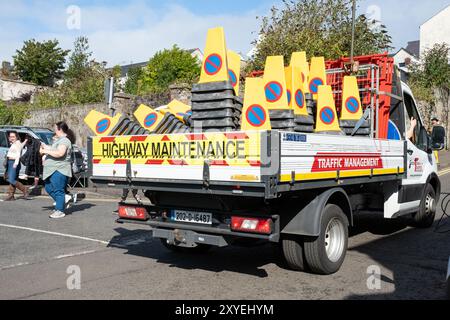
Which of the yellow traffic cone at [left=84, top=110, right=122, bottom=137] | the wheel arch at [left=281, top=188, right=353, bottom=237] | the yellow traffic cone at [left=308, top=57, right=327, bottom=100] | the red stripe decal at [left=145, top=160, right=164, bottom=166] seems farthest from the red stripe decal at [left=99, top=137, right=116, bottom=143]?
the yellow traffic cone at [left=308, top=57, right=327, bottom=100]

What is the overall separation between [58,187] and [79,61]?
655 inches

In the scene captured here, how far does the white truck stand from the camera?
4.56m

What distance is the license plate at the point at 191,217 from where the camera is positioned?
17.1 feet

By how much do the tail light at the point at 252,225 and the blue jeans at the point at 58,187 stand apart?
520 cm

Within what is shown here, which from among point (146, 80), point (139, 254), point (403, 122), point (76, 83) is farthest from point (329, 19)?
point (146, 80)

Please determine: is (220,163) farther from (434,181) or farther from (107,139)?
(434,181)

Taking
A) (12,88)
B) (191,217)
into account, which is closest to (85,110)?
(191,217)

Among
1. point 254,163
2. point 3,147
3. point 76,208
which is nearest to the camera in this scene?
point 254,163

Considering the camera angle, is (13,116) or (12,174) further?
(13,116)

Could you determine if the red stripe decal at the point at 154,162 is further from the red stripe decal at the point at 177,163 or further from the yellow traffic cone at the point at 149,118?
the yellow traffic cone at the point at 149,118

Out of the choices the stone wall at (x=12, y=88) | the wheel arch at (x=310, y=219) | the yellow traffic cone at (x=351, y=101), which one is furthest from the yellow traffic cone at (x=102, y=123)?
the stone wall at (x=12, y=88)

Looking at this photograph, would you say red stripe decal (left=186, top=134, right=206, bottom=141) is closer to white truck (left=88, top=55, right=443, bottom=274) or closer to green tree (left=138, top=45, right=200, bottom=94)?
white truck (left=88, top=55, right=443, bottom=274)

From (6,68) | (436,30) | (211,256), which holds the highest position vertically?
(436,30)

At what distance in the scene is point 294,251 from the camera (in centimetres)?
533
